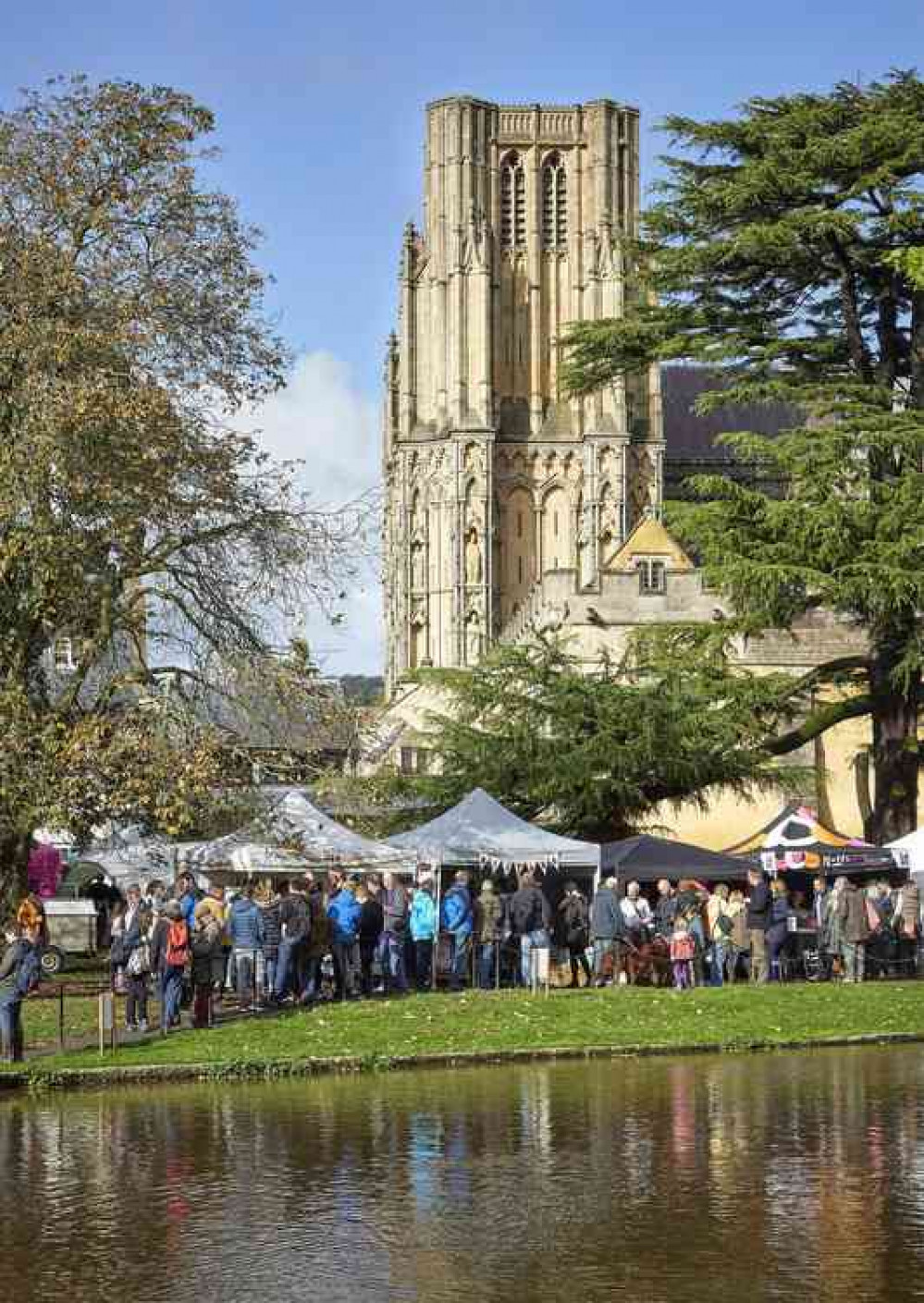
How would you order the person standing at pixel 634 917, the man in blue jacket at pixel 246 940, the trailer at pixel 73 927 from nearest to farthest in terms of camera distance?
the man in blue jacket at pixel 246 940
the person standing at pixel 634 917
the trailer at pixel 73 927

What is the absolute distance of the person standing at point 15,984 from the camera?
1989 cm

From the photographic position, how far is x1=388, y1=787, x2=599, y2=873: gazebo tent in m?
29.5

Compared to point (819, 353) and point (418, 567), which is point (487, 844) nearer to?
point (819, 353)

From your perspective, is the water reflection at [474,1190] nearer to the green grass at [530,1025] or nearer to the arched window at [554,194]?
the green grass at [530,1025]

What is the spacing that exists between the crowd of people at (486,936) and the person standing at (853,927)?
0.02m

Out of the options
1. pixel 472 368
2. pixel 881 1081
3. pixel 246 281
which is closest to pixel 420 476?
pixel 472 368

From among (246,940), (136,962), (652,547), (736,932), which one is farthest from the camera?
(652,547)

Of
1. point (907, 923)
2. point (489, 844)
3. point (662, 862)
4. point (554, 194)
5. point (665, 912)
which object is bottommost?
point (907, 923)

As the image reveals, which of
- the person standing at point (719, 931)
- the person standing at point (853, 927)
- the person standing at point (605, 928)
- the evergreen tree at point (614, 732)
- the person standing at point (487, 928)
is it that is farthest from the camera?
the evergreen tree at point (614, 732)

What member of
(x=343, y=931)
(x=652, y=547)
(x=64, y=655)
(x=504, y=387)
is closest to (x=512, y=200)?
(x=504, y=387)

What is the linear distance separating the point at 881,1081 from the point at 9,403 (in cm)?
1321

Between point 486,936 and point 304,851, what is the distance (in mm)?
2675

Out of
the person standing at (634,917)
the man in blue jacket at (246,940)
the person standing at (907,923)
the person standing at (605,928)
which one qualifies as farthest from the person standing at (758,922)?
the man in blue jacket at (246,940)

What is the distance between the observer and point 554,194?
11412cm
